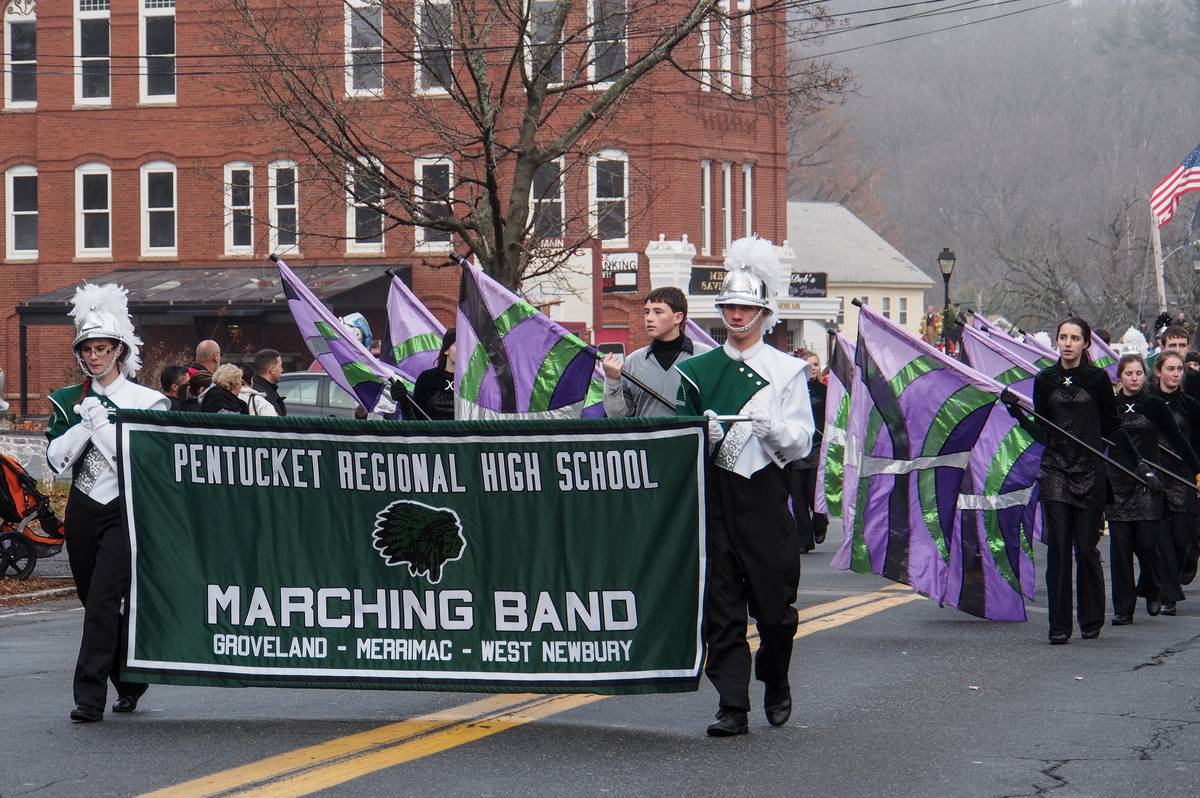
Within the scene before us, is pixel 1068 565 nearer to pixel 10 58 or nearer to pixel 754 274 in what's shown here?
pixel 754 274

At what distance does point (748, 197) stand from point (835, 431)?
28.6m

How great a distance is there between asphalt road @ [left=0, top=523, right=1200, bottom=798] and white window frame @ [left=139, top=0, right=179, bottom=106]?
113 feet

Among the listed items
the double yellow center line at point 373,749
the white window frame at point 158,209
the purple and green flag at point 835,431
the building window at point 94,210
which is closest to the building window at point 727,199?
the white window frame at point 158,209

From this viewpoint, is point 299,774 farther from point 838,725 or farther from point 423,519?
point 838,725

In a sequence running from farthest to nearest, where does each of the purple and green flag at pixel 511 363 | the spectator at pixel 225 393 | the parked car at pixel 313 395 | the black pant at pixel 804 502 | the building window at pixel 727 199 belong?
the building window at pixel 727 199 < the parked car at pixel 313 395 < the black pant at pixel 804 502 < the spectator at pixel 225 393 < the purple and green flag at pixel 511 363

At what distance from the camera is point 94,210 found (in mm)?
43875

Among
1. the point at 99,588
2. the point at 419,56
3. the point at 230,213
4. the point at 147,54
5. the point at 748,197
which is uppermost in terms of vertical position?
the point at 147,54

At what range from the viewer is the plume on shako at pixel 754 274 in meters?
7.76

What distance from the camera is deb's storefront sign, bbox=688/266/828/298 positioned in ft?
139

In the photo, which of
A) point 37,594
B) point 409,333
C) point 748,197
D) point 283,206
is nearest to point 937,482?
point 409,333

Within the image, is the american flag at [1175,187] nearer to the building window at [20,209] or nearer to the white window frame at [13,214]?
the white window frame at [13,214]

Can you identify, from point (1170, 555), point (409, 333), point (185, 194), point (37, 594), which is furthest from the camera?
point (185, 194)

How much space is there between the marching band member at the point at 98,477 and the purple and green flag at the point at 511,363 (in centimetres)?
377

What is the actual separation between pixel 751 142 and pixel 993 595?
33067 mm
